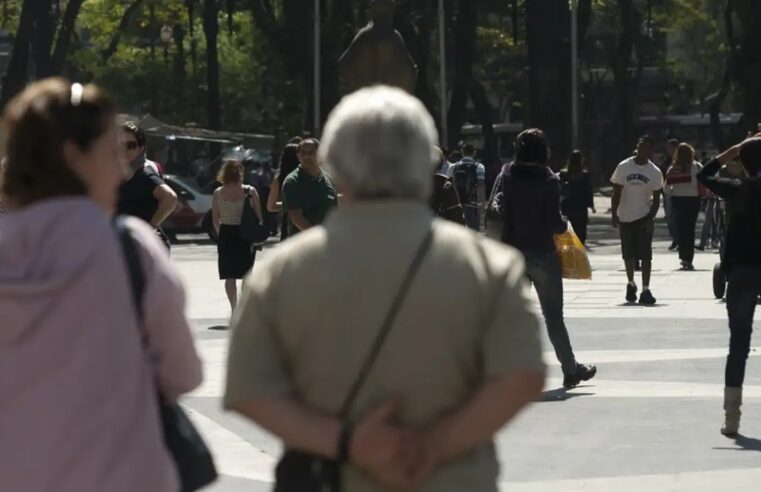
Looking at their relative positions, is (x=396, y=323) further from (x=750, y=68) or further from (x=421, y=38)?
(x=421, y=38)

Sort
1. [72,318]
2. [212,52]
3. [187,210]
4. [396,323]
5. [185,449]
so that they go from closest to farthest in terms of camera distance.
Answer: [396,323]
[72,318]
[185,449]
[187,210]
[212,52]

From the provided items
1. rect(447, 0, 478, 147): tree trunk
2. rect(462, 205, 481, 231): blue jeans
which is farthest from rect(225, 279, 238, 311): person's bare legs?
rect(447, 0, 478, 147): tree trunk

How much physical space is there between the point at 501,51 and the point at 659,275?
5126 centimetres

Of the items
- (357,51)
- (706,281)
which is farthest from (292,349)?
(706,281)

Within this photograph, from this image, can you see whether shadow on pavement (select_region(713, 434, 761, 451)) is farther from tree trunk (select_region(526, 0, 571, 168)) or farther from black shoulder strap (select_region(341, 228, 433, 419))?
tree trunk (select_region(526, 0, 571, 168))

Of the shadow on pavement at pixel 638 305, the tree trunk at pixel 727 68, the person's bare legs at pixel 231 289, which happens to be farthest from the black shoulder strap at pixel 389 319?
the tree trunk at pixel 727 68

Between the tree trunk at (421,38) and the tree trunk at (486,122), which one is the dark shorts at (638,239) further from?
the tree trunk at (486,122)

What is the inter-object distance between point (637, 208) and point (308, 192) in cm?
706

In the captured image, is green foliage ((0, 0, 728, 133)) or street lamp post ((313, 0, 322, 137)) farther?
green foliage ((0, 0, 728, 133))

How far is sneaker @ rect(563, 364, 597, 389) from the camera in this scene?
12.8 metres

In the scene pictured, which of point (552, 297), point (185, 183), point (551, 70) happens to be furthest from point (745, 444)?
point (551, 70)

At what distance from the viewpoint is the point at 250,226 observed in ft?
58.6

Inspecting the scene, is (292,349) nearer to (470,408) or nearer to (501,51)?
(470,408)

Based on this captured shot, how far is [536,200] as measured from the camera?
12.8 meters
